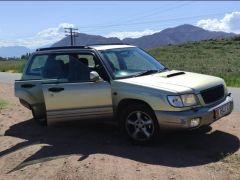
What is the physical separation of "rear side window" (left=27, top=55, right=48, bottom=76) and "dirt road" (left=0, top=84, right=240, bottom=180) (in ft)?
3.87

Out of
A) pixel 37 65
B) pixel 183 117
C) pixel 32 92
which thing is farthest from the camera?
pixel 37 65

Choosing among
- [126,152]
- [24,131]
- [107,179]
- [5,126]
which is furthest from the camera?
[5,126]

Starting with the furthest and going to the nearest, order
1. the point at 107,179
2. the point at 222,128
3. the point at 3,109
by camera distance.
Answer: the point at 3,109
the point at 222,128
the point at 107,179

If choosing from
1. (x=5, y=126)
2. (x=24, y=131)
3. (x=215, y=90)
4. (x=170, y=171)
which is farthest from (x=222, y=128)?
(x=5, y=126)

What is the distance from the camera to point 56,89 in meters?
7.93

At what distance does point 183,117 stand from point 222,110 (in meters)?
0.89

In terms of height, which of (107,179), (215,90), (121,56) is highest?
(121,56)

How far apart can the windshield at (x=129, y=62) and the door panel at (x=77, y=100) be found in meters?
0.41

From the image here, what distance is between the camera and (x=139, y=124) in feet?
23.9

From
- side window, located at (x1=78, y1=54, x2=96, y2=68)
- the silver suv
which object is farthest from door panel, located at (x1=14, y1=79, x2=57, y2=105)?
side window, located at (x1=78, y1=54, x2=96, y2=68)

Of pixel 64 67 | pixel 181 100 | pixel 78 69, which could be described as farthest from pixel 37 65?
pixel 181 100

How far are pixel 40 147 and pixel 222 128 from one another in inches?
128

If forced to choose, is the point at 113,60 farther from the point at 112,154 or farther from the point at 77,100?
the point at 112,154

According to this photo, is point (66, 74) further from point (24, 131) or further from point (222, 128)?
point (222, 128)
